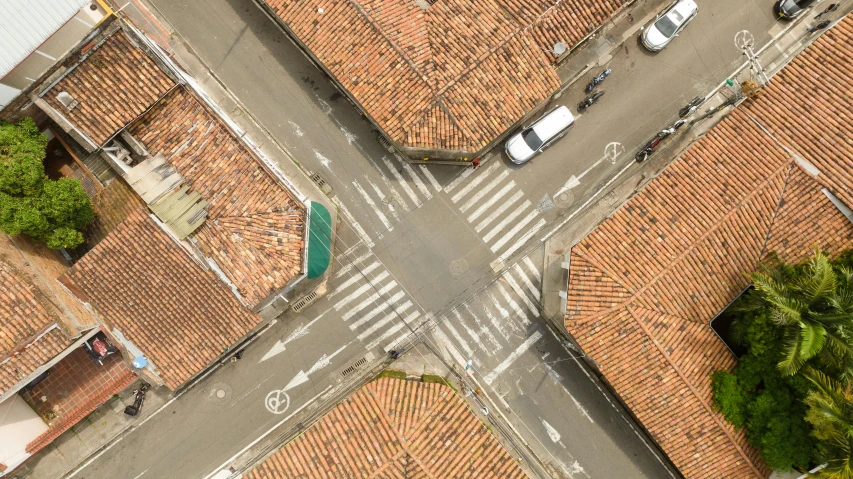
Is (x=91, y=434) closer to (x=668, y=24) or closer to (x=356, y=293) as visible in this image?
(x=356, y=293)

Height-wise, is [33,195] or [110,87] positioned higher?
[110,87]

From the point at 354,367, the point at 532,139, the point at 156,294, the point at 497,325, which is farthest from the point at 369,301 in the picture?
the point at 532,139

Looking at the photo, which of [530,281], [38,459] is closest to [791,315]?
[530,281]

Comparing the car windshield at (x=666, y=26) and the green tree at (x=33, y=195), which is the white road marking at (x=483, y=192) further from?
the green tree at (x=33, y=195)

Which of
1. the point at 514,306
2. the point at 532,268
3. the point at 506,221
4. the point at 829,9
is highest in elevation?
the point at 506,221

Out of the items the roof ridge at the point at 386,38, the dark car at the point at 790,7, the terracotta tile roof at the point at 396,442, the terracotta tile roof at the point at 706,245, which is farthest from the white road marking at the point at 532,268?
the dark car at the point at 790,7

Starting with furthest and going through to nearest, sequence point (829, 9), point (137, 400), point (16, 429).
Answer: point (829, 9)
point (137, 400)
point (16, 429)

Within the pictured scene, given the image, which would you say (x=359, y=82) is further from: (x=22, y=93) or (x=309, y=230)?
(x=22, y=93)
